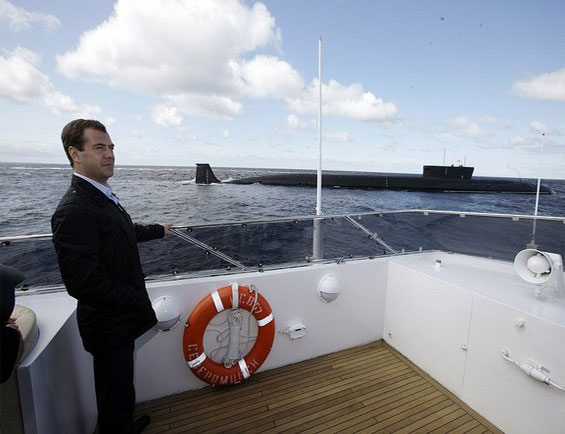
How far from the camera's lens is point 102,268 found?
1.07 m

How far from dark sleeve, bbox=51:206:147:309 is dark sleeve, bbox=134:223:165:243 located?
0.43 m

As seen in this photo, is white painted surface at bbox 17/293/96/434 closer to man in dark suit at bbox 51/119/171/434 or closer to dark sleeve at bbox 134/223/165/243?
man in dark suit at bbox 51/119/171/434

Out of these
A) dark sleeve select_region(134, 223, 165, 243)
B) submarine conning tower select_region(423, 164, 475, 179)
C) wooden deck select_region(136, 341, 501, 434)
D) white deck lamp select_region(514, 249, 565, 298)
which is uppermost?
submarine conning tower select_region(423, 164, 475, 179)

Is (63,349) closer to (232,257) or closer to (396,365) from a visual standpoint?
(232,257)

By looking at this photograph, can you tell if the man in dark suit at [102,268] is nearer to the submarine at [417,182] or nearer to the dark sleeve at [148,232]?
the dark sleeve at [148,232]

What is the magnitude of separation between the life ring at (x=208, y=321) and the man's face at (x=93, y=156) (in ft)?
3.28

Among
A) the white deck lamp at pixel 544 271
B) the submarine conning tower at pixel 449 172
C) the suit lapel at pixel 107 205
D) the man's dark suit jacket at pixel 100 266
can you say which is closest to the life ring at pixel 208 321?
the man's dark suit jacket at pixel 100 266

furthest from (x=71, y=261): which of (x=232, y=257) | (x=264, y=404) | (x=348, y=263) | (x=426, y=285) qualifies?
(x=426, y=285)

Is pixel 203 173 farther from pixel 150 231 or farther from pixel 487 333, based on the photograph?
pixel 487 333

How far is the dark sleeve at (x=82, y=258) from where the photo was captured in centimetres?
97

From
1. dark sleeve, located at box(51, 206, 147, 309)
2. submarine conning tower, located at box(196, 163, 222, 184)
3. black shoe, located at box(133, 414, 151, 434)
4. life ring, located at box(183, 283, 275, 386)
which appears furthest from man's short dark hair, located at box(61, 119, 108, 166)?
submarine conning tower, located at box(196, 163, 222, 184)

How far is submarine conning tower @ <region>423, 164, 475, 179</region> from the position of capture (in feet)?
118

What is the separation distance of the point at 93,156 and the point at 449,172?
41.7 metres

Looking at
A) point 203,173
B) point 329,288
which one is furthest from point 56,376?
point 203,173
